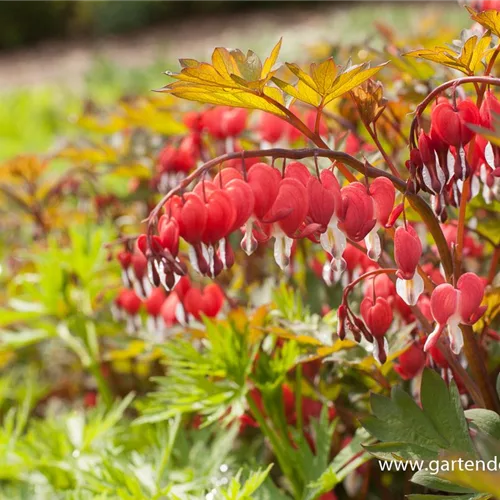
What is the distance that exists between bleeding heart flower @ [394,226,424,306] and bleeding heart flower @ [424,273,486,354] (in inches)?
0.9

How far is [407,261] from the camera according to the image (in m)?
0.79

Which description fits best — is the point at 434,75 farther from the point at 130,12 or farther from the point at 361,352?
the point at 130,12

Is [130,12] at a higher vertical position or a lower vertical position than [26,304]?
higher

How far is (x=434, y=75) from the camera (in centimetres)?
130

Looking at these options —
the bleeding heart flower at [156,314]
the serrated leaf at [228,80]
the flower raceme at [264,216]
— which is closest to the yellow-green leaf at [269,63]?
the serrated leaf at [228,80]

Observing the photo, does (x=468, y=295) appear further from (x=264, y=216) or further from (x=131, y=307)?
(x=131, y=307)

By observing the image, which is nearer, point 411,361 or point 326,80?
point 326,80

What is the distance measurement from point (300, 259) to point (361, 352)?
48cm

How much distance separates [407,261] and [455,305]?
7 cm

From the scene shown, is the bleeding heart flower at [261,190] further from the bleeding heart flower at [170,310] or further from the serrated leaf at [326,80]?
the bleeding heart flower at [170,310]

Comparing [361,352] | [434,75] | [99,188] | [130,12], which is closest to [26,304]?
[99,188]

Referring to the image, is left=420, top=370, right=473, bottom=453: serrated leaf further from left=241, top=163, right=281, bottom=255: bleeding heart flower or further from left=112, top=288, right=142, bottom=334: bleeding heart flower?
left=112, top=288, right=142, bottom=334: bleeding heart flower

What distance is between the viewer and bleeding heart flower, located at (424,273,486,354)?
80cm

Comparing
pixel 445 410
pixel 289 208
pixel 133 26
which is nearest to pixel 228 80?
pixel 289 208
